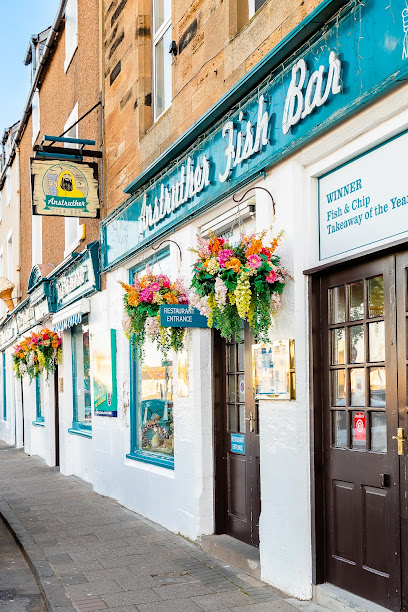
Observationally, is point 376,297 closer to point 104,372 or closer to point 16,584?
point 16,584

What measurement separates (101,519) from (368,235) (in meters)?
5.85

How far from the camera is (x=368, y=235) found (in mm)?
5188

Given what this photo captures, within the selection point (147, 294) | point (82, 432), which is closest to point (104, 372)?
Result: point (82, 432)

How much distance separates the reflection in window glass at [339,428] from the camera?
18.1ft

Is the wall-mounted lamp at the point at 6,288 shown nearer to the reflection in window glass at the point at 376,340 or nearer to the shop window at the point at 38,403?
the shop window at the point at 38,403


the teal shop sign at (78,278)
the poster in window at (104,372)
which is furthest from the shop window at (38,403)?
the poster in window at (104,372)

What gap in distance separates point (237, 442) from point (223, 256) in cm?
239

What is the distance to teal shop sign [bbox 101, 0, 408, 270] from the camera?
4.82 meters

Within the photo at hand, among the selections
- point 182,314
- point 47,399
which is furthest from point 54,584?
point 47,399

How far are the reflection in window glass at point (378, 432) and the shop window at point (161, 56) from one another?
18.8ft

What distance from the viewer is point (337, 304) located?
18.7ft

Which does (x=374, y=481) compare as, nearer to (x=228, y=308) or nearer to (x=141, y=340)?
(x=228, y=308)

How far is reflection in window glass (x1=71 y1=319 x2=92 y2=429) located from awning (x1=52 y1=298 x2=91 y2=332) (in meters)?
0.32

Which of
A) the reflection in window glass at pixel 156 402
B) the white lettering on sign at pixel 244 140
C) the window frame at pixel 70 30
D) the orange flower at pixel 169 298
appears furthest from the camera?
Answer: the window frame at pixel 70 30
